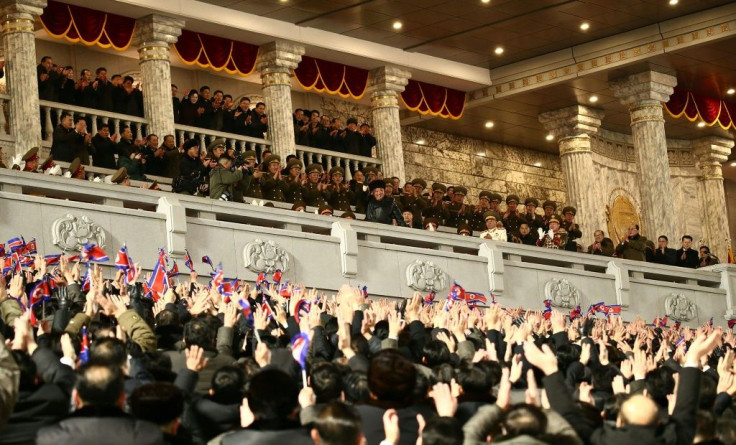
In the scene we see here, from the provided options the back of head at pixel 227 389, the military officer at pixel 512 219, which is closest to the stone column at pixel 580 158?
the military officer at pixel 512 219

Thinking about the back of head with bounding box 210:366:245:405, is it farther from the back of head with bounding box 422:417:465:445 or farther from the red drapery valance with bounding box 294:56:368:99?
the red drapery valance with bounding box 294:56:368:99

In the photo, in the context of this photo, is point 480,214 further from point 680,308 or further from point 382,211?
point 382,211

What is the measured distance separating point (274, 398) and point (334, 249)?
11.7 meters

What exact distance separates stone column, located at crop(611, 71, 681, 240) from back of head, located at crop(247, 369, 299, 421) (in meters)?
21.0

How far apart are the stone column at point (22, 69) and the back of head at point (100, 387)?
46.3 feet

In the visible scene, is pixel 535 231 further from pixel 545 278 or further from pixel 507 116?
pixel 507 116

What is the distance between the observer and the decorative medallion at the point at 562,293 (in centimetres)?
1959

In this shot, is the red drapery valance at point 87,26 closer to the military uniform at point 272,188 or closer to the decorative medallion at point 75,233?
the military uniform at point 272,188

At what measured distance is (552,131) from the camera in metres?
28.1

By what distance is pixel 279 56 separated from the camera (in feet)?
75.9

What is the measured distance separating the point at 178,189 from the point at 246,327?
889 cm

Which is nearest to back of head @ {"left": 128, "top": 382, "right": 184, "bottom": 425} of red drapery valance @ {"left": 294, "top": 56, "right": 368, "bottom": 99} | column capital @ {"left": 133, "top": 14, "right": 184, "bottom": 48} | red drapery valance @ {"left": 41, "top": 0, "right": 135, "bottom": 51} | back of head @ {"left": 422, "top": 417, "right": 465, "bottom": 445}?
back of head @ {"left": 422, "top": 417, "right": 465, "bottom": 445}

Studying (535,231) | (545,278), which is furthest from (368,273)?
(535,231)

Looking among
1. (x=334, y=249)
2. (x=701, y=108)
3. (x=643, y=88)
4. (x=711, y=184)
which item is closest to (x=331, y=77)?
(x=643, y=88)
